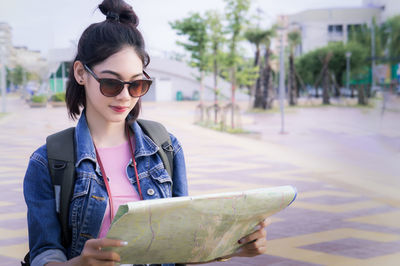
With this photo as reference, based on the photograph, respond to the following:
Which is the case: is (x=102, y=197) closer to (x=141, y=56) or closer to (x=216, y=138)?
(x=141, y=56)

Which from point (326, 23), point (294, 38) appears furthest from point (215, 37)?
point (326, 23)

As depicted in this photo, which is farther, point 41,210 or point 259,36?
point 259,36

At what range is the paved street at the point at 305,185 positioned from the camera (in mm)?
4227

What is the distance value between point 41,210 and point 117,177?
0.74 ft

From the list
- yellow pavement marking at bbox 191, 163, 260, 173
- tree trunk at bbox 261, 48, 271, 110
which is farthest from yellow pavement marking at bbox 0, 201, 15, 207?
tree trunk at bbox 261, 48, 271, 110

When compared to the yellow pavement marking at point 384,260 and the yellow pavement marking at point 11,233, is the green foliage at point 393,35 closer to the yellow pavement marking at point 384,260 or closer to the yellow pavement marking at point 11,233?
the yellow pavement marking at point 384,260

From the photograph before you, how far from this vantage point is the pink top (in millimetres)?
1553

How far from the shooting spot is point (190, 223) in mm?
1355

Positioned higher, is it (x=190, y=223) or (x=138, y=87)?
(x=138, y=87)

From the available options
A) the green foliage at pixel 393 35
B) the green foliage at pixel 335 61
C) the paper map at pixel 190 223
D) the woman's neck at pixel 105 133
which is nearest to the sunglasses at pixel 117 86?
the woman's neck at pixel 105 133

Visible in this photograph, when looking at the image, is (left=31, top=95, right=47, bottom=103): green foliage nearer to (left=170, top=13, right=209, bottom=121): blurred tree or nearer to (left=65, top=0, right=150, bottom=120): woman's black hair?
(left=170, top=13, right=209, bottom=121): blurred tree

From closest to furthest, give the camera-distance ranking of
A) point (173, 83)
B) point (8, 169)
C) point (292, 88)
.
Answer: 1. point (8, 169)
2. point (292, 88)
3. point (173, 83)

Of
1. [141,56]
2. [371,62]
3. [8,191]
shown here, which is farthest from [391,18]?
[141,56]

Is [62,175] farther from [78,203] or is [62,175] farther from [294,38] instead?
[294,38]
